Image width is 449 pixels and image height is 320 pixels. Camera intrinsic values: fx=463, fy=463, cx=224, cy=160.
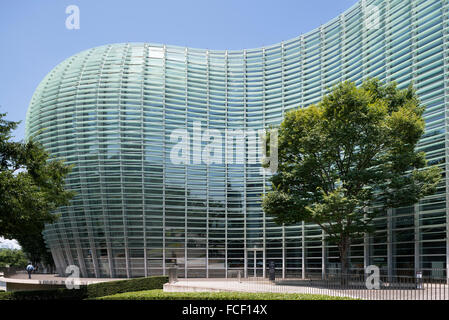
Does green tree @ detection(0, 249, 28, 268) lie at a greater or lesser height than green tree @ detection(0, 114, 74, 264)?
lesser

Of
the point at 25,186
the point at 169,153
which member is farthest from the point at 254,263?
the point at 25,186

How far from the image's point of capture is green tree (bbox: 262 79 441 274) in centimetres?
2869

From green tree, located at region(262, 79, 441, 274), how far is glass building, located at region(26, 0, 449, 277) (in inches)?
554

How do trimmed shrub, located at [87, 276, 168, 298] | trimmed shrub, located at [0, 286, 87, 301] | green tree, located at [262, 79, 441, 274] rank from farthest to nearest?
green tree, located at [262, 79, 441, 274] → trimmed shrub, located at [87, 276, 168, 298] → trimmed shrub, located at [0, 286, 87, 301]

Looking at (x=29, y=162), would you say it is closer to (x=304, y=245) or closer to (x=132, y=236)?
(x=132, y=236)

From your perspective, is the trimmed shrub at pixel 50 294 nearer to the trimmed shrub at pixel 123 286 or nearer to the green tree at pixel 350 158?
the trimmed shrub at pixel 123 286

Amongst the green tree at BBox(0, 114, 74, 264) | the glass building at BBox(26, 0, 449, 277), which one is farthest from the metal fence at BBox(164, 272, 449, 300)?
the glass building at BBox(26, 0, 449, 277)

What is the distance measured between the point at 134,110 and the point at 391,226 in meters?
27.9

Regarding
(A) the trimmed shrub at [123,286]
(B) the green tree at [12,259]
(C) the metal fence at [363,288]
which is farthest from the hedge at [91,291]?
(B) the green tree at [12,259]

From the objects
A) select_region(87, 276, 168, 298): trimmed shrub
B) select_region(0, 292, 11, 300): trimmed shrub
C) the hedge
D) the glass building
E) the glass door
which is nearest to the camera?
select_region(0, 292, 11, 300): trimmed shrub

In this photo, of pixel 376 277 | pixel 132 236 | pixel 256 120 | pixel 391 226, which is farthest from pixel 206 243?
pixel 376 277

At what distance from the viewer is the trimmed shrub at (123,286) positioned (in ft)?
89.6

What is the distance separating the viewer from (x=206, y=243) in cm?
4922

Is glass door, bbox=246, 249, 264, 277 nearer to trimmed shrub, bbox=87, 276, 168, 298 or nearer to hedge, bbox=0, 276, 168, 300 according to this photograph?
trimmed shrub, bbox=87, 276, 168, 298
